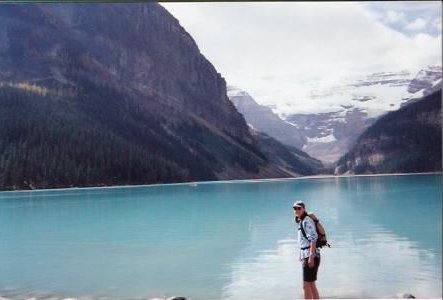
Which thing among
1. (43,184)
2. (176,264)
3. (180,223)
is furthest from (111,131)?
(176,264)

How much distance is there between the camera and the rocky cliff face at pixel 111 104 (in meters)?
77.4

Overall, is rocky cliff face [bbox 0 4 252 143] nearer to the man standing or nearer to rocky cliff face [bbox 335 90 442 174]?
rocky cliff face [bbox 335 90 442 174]

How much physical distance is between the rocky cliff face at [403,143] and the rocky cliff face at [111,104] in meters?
20.2

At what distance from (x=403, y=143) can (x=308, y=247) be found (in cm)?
12515

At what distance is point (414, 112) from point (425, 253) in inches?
4726

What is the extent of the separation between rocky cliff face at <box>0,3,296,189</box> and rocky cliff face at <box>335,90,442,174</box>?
2022 cm

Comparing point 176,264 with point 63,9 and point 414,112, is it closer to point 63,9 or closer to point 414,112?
point 414,112

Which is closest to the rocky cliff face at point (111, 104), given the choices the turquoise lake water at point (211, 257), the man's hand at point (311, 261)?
the turquoise lake water at point (211, 257)

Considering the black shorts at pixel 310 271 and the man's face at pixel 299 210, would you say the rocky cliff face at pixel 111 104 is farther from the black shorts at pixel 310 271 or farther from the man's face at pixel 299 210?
the man's face at pixel 299 210

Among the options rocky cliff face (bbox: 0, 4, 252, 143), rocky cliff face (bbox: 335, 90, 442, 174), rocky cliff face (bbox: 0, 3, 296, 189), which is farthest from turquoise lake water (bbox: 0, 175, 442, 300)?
rocky cliff face (bbox: 335, 90, 442, 174)

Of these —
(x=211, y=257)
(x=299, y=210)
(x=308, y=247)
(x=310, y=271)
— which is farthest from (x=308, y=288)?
(x=211, y=257)

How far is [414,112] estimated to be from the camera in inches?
5084

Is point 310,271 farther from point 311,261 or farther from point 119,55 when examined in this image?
point 119,55

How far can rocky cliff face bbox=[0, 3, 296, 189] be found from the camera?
77.4 m
